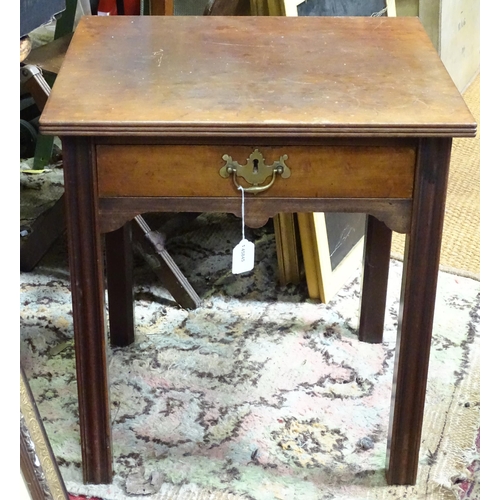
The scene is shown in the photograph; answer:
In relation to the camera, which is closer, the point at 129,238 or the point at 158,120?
the point at 158,120

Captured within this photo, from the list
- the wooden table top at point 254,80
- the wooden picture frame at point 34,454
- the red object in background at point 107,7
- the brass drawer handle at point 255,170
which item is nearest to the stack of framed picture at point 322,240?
the wooden table top at point 254,80

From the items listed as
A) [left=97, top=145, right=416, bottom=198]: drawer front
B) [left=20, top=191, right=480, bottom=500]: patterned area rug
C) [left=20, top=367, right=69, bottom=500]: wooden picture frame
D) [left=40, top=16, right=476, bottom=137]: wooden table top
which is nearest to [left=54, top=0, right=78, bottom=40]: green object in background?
[left=20, top=191, right=480, bottom=500]: patterned area rug

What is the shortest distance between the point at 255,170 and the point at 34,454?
1.57 ft

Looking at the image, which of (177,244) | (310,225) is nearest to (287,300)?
(310,225)

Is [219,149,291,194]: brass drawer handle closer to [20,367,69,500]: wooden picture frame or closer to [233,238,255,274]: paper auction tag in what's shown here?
[233,238,255,274]: paper auction tag

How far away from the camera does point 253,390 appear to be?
148 centimetres

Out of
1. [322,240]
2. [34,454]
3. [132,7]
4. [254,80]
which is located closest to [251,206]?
[254,80]

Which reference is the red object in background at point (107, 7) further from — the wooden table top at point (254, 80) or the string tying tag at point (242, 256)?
the string tying tag at point (242, 256)

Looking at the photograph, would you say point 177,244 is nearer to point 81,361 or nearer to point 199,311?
point 199,311

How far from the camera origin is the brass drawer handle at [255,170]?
104 centimetres

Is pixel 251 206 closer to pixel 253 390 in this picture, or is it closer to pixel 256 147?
pixel 256 147

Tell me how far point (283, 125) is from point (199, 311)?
80cm

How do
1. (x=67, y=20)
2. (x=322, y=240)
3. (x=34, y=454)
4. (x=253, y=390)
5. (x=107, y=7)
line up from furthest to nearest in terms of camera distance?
(x=67, y=20)
(x=107, y=7)
(x=322, y=240)
(x=253, y=390)
(x=34, y=454)

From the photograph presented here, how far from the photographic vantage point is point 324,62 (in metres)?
1.20
